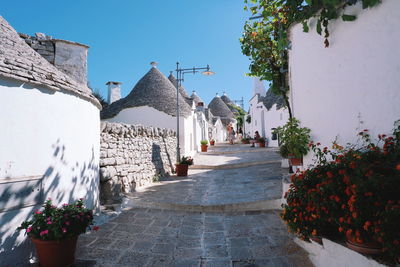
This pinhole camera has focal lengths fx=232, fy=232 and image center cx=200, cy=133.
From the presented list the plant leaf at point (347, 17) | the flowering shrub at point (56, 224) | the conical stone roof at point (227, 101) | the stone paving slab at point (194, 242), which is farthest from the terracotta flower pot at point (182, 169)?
the conical stone roof at point (227, 101)

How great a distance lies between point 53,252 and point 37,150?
5.13ft

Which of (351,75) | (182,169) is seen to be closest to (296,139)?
(351,75)

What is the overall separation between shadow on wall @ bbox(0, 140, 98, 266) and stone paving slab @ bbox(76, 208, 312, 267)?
2.56 feet

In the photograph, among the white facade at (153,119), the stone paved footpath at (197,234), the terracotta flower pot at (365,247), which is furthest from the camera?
the white facade at (153,119)

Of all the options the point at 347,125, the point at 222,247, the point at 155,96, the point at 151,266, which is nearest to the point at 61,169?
the point at 151,266

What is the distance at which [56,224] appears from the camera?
3123mm

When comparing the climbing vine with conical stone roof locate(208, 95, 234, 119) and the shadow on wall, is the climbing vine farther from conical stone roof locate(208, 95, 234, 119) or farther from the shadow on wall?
conical stone roof locate(208, 95, 234, 119)

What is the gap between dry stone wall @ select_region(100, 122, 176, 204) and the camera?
6.34 metres

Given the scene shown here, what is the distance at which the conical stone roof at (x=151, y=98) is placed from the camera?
14.6 m

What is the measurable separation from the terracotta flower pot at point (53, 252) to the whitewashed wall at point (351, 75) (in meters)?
4.18

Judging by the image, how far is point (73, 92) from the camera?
455 centimetres

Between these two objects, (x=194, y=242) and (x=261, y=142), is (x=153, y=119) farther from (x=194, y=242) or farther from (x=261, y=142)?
(x=194, y=242)

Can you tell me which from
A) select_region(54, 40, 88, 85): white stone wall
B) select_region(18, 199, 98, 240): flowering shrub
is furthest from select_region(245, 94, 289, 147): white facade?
select_region(18, 199, 98, 240): flowering shrub

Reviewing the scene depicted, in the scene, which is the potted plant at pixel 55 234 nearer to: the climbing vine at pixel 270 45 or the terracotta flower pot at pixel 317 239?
the terracotta flower pot at pixel 317 239
